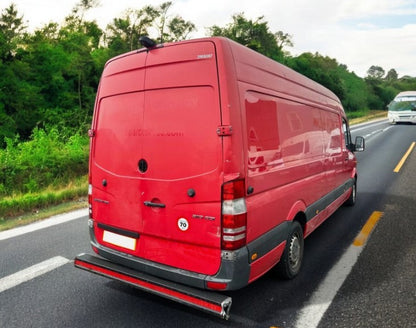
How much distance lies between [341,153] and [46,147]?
10976 millimetres

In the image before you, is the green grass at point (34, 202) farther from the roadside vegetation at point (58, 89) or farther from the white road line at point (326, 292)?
the white road line at point (326, 292)

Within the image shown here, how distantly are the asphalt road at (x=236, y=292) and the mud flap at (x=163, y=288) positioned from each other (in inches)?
13.4

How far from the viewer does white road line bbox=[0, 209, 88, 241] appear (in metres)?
5.44

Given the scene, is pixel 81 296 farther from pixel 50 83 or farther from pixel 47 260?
pixel 50 83

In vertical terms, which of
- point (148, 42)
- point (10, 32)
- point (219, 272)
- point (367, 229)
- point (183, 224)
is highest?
point (10, 32)

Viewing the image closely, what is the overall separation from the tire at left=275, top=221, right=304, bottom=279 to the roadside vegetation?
4.39 meters

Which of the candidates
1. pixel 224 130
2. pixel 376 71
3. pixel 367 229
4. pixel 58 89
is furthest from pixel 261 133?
pixel 376 71

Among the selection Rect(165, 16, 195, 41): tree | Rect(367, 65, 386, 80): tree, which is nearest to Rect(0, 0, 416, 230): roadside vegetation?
Rect(165, 16, 195, 41): tree

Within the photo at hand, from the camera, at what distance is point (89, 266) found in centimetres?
340

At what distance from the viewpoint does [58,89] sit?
106 ft

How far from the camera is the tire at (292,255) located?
3.70 meters

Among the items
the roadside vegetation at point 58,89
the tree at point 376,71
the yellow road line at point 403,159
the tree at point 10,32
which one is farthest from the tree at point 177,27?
the tree at point 376,71

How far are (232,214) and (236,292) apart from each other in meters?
1.23

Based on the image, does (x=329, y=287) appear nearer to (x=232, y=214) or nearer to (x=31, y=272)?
(x=232, y=214)
